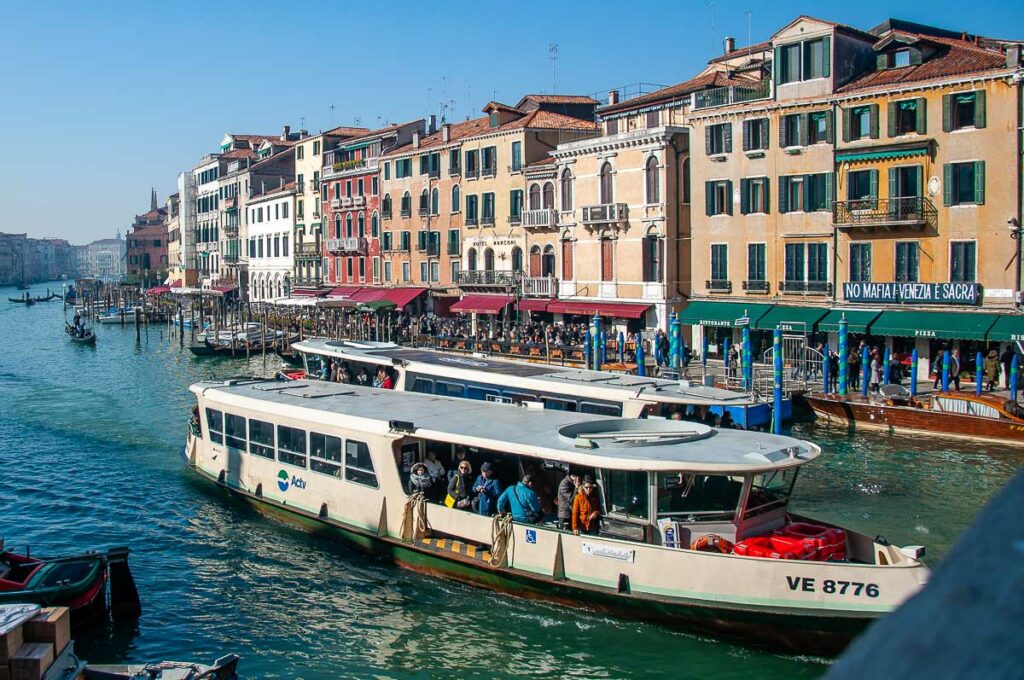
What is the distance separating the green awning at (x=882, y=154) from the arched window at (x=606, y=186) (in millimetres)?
10116

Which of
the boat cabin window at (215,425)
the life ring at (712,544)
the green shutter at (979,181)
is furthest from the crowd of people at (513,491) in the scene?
the green shutter at (979,181)

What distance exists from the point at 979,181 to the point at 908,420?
760 cm

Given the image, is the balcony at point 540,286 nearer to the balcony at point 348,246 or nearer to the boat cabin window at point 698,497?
the balcony at point 348,246

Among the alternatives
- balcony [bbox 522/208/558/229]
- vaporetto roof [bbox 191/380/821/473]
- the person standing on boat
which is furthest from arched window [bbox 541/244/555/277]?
the person standing on boat

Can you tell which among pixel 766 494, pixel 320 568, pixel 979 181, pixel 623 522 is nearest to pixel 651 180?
pixel 979 181

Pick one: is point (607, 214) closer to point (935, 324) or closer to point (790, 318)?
point (790, 318)

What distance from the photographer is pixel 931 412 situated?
26016 millimetres

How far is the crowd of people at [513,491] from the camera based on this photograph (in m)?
13.7

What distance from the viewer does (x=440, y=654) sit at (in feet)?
43.0

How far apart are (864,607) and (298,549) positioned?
9720 millimetres

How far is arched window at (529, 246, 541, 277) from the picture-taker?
44.7 meters

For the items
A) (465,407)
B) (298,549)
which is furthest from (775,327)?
(298,549)

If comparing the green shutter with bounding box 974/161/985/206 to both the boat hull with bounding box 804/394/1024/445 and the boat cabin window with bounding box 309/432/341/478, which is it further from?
the boat cabin window with bounding box 309/432/341/478

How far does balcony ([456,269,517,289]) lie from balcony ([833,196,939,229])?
17.4 m
